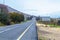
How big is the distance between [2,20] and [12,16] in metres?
27.1

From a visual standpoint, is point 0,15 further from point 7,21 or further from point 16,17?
point 16,17

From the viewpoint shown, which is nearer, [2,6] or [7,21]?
[7,21]

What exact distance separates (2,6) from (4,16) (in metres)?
41.5

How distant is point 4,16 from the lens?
7519 cm

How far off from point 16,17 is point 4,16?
32.4 meters

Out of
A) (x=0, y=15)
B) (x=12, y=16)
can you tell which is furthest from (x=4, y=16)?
(x=12, y=16)

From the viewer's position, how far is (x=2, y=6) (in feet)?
381

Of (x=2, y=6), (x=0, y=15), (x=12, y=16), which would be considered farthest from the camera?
(x=2, y=6)

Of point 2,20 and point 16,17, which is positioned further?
point 16,17

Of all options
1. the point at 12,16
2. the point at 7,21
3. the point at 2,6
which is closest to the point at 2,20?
the point at 7,21

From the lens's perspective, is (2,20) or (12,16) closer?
(2,20)

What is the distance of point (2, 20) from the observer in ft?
252

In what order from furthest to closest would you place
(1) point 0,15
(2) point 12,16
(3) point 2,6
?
(3) point 2,6
(2) point 12,16
(1) point 0,15

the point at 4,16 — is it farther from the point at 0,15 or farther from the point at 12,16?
the point at 12,16
